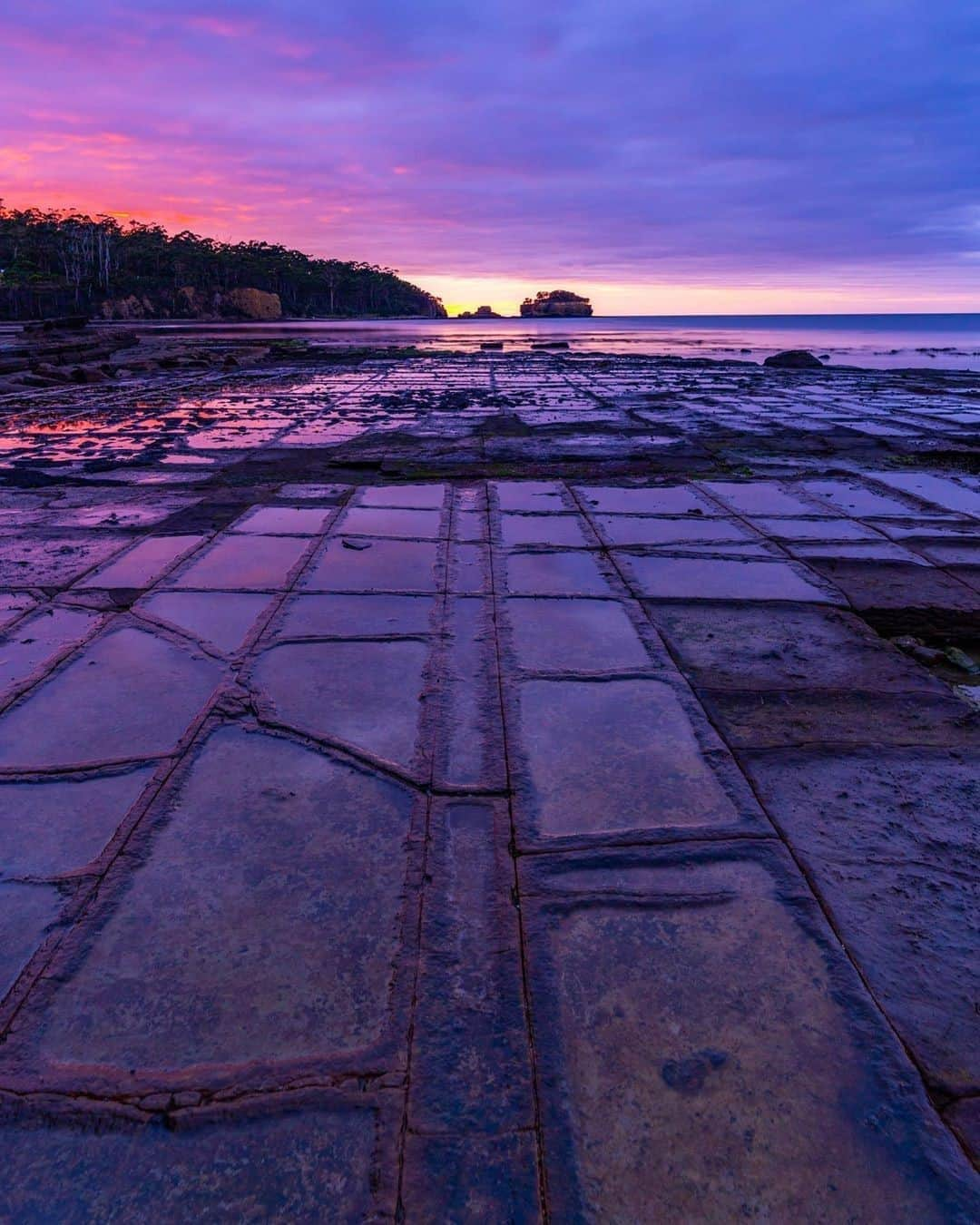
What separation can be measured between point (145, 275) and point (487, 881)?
89643mm

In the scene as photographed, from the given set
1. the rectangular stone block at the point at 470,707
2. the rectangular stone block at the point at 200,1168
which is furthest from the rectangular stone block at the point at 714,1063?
the rectangular stone block at the point at 470,707

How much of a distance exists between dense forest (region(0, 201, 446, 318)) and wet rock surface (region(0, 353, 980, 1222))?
→ 67.1m

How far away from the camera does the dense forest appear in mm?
63188

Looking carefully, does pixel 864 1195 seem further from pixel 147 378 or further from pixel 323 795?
pixel 147 378

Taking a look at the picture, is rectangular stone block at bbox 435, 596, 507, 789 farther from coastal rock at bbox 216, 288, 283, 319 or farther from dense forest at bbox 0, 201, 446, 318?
coastal rock at bbox 216, 288, 283, 319

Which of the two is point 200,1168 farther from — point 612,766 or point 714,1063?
point 612,766

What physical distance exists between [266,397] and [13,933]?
449 inches

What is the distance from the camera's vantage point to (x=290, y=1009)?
1.36 metres

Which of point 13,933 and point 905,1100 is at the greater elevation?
point 905,1100

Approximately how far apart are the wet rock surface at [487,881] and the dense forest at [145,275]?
67.1 metres

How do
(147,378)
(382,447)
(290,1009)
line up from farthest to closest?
(147,378)
(382,447)
(290,1009)

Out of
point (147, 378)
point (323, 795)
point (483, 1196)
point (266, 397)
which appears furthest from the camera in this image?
point (147, 378)

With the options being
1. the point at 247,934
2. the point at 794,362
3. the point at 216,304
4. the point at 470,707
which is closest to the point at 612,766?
the point at 470,707

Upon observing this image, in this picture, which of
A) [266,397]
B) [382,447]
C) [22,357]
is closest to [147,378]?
[22,357]
